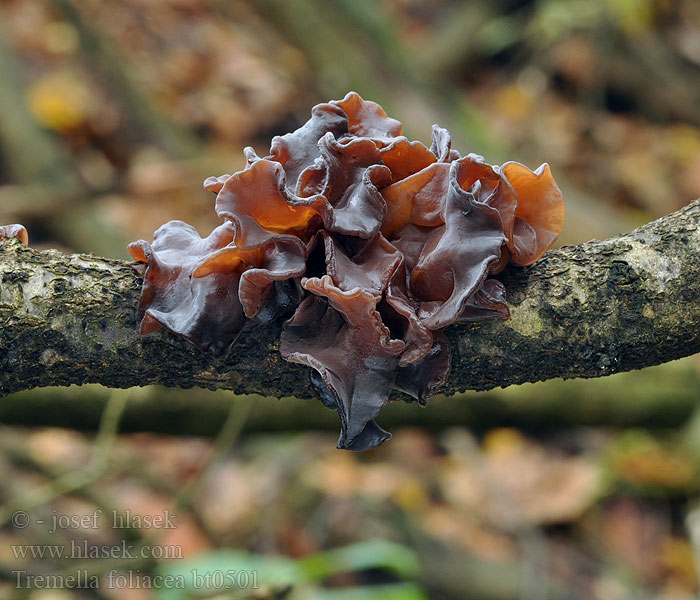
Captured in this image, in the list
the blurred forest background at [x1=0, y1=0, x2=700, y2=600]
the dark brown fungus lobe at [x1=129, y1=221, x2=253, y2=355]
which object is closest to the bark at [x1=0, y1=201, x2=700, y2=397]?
the dark brown fungus lobe at [x1=129, y1=221, x2=253, y2=355]

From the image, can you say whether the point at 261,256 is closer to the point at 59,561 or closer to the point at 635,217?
the point at 59,561

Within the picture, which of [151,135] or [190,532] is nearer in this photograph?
[190,532]

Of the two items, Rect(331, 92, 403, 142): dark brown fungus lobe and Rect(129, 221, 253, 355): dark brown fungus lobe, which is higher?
Rect(331, 92, 403, 142): dark brown fungus lobe

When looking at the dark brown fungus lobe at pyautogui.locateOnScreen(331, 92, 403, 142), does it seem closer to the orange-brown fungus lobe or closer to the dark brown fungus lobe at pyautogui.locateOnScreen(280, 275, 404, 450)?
the orange-brown fungus lobe

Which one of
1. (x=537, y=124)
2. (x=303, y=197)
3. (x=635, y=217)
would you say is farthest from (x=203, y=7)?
(x=303, y=197)

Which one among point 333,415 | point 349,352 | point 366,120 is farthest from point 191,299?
point 333,415

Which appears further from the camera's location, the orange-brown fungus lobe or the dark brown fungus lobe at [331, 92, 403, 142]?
the dark brown fungus lobe at [331, 92, 403, 142]
